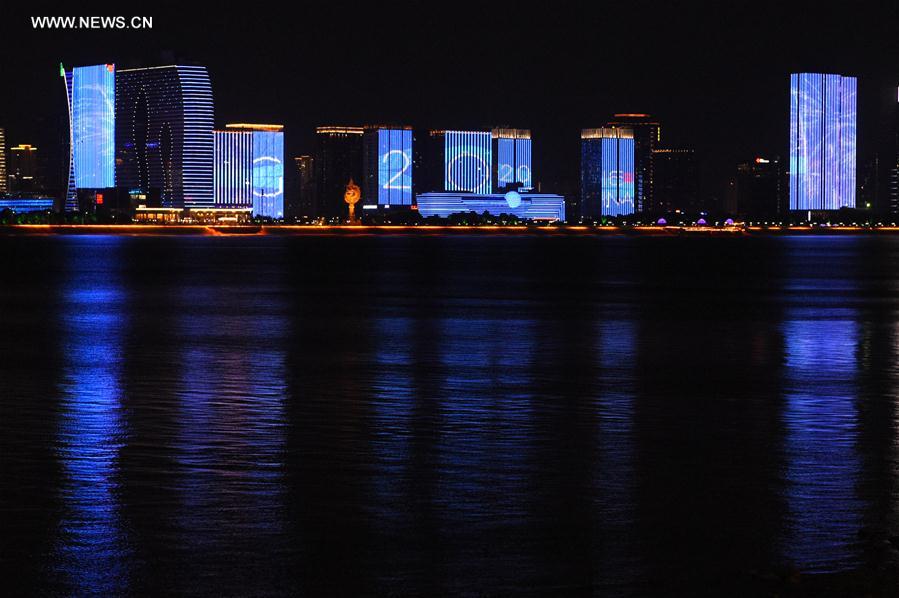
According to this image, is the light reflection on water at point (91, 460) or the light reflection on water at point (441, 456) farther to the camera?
the light reflection on water at point (441, 456)

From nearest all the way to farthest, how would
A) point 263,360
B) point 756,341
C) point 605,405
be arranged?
point 605,405 → point 263,360 → point 756,341

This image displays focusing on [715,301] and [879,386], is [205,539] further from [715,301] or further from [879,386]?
[715,301]

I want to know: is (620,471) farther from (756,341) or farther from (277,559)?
(756,341)

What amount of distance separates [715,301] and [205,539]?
48.7 metres

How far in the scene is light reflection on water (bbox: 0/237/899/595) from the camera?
40.0 feet

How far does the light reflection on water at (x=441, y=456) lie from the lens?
12.2 m

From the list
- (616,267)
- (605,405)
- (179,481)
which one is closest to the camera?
(179,481)

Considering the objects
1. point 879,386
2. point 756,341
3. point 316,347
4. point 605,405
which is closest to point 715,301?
point 756,341

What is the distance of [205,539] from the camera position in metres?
13.0

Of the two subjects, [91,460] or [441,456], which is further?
[441,456]

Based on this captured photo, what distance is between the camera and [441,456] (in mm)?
17891

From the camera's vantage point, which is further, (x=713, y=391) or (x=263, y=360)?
(x=263, y=360)

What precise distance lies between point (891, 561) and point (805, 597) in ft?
5.51

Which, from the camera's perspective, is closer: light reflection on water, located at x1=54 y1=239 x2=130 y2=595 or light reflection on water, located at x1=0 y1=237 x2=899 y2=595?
light reflection on water, located at x1=54 y1=239 x2=130 y2=595
